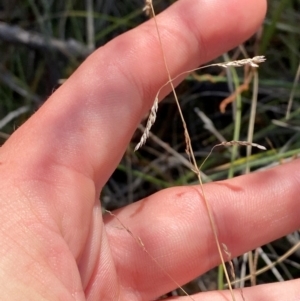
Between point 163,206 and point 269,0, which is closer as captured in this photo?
point 163,206

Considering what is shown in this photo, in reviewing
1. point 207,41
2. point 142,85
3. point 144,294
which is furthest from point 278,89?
point 144,294

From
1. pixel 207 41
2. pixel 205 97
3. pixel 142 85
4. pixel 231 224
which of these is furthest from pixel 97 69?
pixel 205 97

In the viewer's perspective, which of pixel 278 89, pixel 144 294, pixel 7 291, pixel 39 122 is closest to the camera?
pixel 7 291

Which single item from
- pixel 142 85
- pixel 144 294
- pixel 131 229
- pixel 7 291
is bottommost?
pixel 144 294

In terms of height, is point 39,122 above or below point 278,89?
above

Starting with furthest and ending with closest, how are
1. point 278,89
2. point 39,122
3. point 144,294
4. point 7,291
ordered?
point 278,89, point 144,294, point 39,122, point 7,291

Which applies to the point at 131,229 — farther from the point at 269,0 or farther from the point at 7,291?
the point at 269,0
